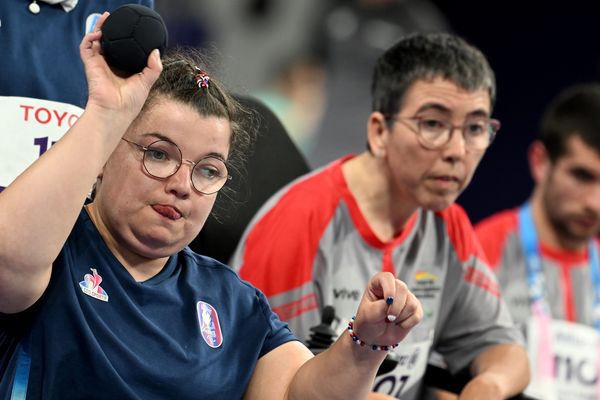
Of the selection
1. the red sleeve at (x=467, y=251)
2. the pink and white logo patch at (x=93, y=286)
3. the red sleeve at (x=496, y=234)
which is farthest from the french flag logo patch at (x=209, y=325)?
the red sleeve at (x=496, y=234)

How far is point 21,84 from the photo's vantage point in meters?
1.66

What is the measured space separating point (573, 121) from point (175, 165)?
2.24m

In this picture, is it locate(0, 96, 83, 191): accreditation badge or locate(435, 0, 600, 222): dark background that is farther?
locate(435, 0, 600, 222): dark background

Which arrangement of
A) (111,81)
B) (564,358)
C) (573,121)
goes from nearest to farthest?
(111,81)
(564,358)
(573,121)

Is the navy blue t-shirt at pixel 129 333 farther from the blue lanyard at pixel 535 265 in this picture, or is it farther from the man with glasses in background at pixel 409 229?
the blue lanyard at pixel 535 265

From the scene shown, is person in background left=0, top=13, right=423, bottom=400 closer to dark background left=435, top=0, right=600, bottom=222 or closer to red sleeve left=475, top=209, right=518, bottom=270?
red sleeve left=475, top=209, right=518, bottom=270

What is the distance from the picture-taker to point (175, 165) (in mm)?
1403

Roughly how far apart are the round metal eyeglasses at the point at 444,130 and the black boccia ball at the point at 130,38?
0.98m

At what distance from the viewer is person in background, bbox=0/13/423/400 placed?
1.23 meters

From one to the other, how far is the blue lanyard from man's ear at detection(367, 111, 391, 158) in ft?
4.15

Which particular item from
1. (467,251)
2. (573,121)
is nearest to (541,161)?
(573,121)

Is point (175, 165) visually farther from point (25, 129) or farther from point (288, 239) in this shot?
point (288, 239)

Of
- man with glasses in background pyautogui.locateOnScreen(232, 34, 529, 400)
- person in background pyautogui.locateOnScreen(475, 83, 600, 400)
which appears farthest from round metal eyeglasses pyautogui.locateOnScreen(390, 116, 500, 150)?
person in background pyautogui.locateOnScreen(475, 83, 600, 400)

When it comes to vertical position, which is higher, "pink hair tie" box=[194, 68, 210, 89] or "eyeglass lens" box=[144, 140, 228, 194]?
"pink hair tie" box=[194, 68, 210, 89]
